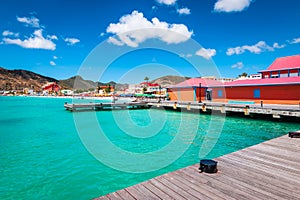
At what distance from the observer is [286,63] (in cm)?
2370

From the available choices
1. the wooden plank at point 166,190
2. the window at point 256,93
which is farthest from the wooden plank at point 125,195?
the window at point 256,93

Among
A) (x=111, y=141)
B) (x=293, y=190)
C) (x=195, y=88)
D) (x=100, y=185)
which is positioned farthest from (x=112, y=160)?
(x=195, y=88)

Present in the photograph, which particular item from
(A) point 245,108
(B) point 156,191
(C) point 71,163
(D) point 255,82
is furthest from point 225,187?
(D) point 255,82

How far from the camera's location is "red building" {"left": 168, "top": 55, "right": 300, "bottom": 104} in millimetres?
18828

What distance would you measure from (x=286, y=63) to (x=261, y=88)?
7137 millimetres

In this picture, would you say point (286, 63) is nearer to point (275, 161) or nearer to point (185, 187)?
point (275, 161)

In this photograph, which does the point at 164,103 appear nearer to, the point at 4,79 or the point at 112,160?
the point at 112,160

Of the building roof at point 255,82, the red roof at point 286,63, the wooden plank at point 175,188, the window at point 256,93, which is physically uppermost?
the red roof at point 286,63

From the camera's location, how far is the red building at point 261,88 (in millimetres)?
18828

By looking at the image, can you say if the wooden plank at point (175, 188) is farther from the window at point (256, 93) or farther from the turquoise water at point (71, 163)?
the window at point (256, 93)

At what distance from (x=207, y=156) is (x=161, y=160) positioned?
1.98m

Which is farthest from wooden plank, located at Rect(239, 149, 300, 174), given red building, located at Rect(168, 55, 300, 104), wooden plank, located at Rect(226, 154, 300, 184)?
red building, located at Rect(168, 55, 300, 104)

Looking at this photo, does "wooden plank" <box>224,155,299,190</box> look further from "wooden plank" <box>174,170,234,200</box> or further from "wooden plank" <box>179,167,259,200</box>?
"wooden plank" <box>174,170,234,200</box>

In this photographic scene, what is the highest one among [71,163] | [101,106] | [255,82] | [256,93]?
[255,82]
